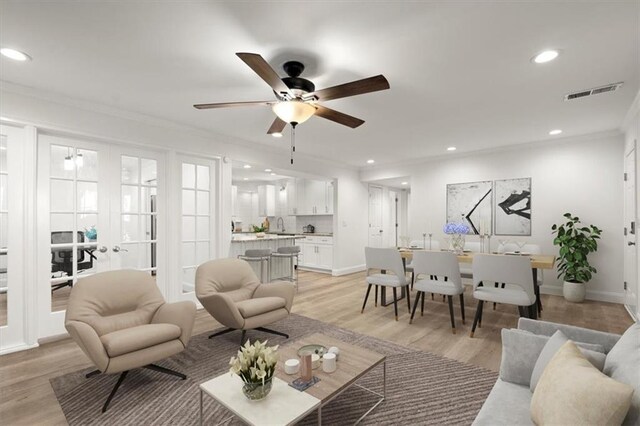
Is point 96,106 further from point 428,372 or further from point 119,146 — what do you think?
point 428,372

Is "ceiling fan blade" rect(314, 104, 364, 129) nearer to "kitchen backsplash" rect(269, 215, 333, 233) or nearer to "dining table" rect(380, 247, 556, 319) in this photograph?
"dining table" rect(380, 247, 556, 319)

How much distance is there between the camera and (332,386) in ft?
5.87

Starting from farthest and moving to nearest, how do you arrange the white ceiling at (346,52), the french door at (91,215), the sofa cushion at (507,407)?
1. the french door at (91,215)
2. the white ceiling at (346,52)
3. the sofa cushion at (507,407)

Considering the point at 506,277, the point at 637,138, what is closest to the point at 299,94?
the point at 506,277

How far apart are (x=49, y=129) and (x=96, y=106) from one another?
1.68 ft

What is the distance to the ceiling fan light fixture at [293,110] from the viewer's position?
2480mm

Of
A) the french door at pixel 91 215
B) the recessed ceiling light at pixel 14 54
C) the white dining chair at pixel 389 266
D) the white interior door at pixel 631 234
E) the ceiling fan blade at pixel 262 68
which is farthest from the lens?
the white dining chair at pixel 389 266

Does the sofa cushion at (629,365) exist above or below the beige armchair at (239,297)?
above

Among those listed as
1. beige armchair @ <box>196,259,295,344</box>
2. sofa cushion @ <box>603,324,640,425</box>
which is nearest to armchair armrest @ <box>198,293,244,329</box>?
beige armchair @ <box>196,259,295,344</box>

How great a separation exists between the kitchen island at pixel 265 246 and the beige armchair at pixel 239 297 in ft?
4.65

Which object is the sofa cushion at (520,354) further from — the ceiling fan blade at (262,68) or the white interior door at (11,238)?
the white interior door at (11,238)

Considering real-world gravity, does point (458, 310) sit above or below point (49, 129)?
below

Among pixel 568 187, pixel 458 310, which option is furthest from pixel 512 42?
pixel 568 187

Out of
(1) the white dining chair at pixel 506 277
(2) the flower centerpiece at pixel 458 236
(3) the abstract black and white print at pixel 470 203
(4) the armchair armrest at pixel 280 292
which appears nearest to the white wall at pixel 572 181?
(3) the abstract black and white print at pixel 470 203
